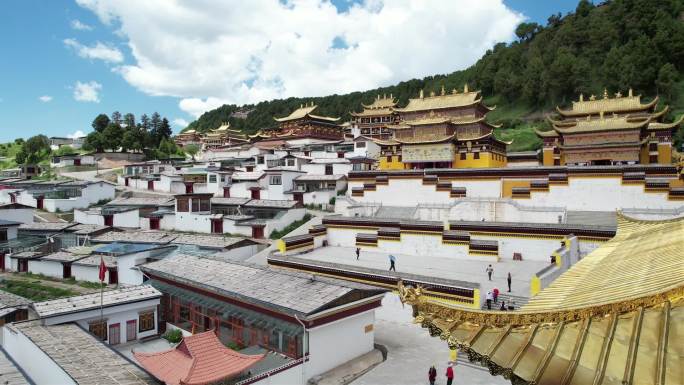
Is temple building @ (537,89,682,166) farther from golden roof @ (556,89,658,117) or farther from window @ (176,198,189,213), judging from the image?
window @ (176,198,189,213)

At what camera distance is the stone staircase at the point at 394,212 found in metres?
33.8

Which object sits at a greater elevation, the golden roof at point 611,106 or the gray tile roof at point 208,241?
the golden roof at point 611,106

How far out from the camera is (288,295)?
1422 cm

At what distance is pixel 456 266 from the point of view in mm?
23281

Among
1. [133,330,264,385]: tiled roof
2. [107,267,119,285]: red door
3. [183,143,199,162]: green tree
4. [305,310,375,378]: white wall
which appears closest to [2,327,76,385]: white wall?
[133,330,264,385]: tiled roof

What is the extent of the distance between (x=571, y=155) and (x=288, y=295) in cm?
2819

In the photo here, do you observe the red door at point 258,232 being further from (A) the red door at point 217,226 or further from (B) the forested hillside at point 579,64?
(B) the forested hillside at point 579,64

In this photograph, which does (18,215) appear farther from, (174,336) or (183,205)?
(174,336)

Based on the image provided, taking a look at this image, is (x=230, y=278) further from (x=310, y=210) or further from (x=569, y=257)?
(x=310, y=210)

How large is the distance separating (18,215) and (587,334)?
41622 mm

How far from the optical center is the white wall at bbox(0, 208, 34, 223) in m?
33.8

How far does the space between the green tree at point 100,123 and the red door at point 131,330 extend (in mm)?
66710

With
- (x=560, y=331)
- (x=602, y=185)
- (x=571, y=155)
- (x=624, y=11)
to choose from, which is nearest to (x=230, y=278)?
(x=560, y=331)

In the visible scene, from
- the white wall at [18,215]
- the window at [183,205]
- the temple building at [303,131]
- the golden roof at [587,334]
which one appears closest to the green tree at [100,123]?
the temple building at [303,131]
